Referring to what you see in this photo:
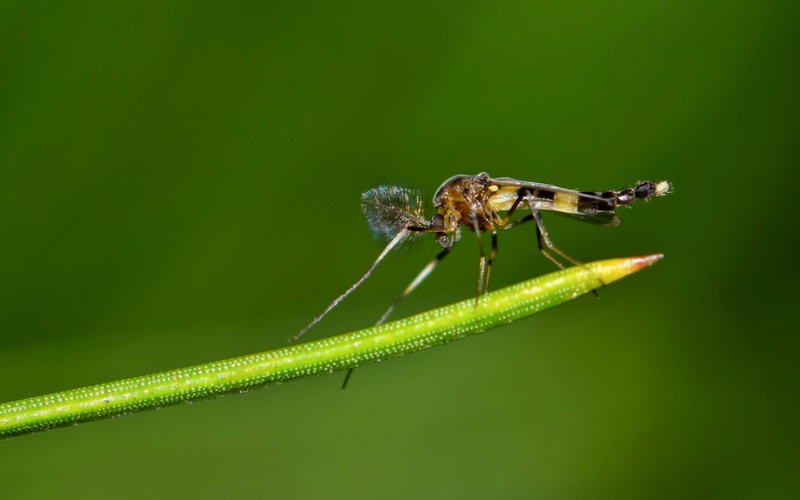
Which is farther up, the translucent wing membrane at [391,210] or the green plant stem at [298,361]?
the translucent wing membrane at [391,210]

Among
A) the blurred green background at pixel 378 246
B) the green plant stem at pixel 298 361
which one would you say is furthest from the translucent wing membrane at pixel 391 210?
the green plant stem at pixel 298 361

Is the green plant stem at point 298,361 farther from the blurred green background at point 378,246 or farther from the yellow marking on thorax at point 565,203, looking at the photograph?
the blurred green background at point 378,246

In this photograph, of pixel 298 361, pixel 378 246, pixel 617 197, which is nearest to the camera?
pixel 298 361

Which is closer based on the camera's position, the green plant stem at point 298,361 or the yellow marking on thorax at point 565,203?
the green plant stem at point 298,361

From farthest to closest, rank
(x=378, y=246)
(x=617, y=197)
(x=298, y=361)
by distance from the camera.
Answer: (x=378, y=246)
(x=617, y=197)
(x=298, y=361)

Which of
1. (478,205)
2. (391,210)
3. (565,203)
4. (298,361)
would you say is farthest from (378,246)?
(298,361)

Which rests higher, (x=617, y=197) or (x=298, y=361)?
(x=617, y=197)

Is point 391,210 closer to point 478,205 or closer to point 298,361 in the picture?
point 478,205

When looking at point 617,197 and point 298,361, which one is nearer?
point 298,361
